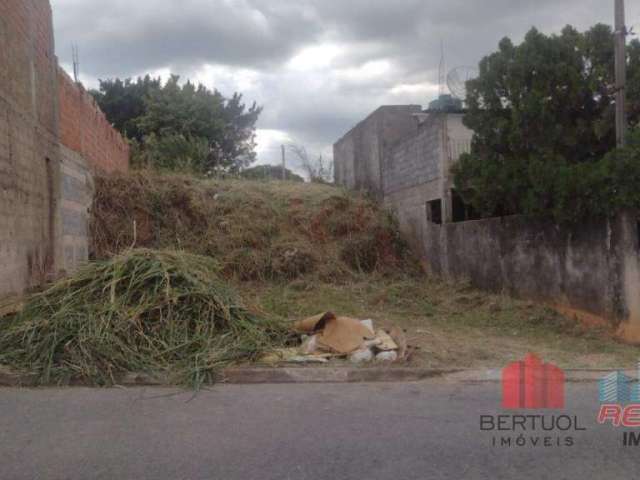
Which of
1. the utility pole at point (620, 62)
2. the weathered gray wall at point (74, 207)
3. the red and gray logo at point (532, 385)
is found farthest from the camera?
the weathered gray wall at point (74, 207)

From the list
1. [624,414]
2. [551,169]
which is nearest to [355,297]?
[551,169]

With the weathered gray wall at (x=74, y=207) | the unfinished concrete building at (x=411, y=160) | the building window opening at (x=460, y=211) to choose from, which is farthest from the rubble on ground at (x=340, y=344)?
the building window opening at (x=460, y=211)

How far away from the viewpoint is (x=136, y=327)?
6672mm

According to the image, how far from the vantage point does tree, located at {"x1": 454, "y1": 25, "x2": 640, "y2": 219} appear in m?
8.55

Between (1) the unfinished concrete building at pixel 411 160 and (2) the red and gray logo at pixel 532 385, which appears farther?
(1) the unfinished concrete building at pixel 411 160

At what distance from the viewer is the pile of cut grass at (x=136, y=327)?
624 centimetres

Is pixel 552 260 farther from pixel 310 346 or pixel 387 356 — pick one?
pixel 310 346

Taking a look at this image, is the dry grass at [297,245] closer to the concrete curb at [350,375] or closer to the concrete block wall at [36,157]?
the concrete block wall at [36,157]

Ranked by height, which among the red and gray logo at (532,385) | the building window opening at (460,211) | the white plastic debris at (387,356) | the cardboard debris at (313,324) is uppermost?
the building window opening at (460,211)

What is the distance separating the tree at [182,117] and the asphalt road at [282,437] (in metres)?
18.0

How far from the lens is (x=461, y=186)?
411 inches

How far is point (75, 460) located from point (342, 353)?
3.42 m

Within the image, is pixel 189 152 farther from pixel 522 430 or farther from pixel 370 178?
pixel 522 430

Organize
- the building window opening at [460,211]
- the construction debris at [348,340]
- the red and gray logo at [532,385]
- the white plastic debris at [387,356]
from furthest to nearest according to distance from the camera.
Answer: the building window opening at [460,211] < the construction debris at [348,340] < the white plastic debris at [387,356] < the red and gray logo at [532,385]
